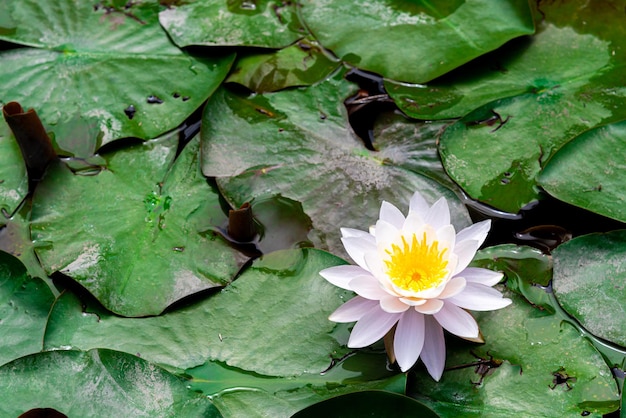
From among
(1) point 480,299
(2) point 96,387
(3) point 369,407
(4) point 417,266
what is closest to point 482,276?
(1) point 480,299

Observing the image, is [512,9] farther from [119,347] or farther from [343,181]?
[119,347]

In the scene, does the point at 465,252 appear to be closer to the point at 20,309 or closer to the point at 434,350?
Answer: the point at 434,350

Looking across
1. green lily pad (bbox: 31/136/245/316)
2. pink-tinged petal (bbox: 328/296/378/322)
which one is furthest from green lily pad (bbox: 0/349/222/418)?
pink-tinged petal (bbox: 328/296/378/322)

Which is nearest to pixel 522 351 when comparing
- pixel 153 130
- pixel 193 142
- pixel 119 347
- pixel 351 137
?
pixel 351 137

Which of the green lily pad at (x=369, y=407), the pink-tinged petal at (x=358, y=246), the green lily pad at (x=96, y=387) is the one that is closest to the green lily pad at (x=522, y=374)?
the green lily pad at (x=369, y=407)

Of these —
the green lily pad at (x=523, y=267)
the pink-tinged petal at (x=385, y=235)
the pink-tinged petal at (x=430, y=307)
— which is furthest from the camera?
the green lily pad at (x=523, y=267)

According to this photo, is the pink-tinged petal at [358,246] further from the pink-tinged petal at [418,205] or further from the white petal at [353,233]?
the pink-tinged petal at [418,205]
